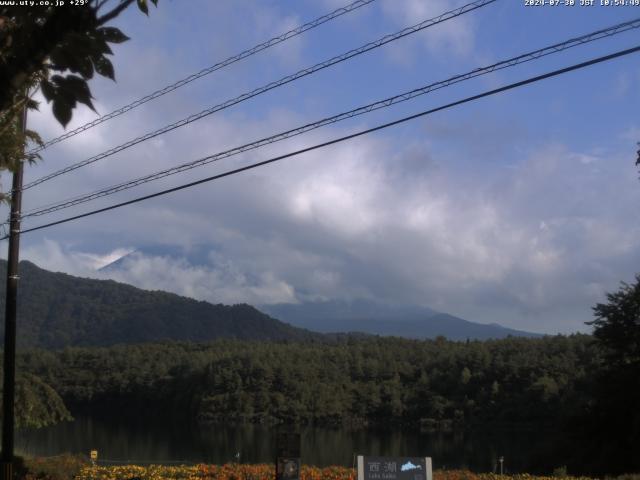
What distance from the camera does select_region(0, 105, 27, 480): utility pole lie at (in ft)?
42.5

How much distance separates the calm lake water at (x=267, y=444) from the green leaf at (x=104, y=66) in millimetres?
27590

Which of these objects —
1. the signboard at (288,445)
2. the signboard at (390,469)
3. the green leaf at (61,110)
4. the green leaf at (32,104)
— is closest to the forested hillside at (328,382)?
the signboard at (390,469)

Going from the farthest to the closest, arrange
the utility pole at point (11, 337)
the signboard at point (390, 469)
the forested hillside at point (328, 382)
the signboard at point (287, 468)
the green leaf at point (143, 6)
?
1. the forested hillside at point (328, 382)
2. the utility pole at point (11, 337)
3. the signboard at point (390, 469)
4. the signboard at point (287, 468)
5. the green leaf at point (143, 6)

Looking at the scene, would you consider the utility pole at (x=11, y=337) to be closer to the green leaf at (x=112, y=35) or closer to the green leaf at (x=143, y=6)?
the green leaf at (x=143, y=6)

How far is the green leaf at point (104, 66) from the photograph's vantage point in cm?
320

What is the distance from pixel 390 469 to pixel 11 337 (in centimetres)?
712

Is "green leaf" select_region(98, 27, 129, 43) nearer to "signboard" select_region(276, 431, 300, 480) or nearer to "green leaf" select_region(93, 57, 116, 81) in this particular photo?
"green leaf" select_region(93, 57, 116, 81)

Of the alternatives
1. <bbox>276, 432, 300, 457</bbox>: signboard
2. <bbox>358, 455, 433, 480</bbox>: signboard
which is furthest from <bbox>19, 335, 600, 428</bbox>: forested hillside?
<bbox>276, 432, 300, 457</bbox>: signboard

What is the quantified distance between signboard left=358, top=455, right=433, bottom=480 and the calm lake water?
1906cm

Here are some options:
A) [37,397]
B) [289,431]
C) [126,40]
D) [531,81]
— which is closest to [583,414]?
[37,397]

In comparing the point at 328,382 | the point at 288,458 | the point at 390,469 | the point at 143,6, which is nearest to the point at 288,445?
the point at 288,458

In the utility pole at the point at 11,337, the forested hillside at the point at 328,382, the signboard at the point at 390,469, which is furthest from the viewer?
the forested hillside at the point at 328,382

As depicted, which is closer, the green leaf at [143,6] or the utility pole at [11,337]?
the green leaf at [143,6]

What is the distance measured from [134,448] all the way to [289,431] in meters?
37.3
